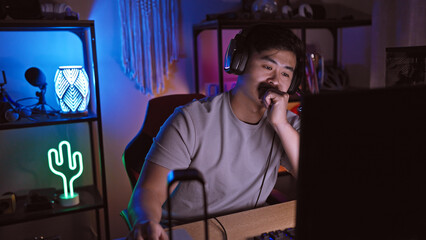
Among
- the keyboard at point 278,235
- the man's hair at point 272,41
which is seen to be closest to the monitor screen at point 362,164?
the keyboard at point 278,235

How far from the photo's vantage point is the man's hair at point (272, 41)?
129 centimetres

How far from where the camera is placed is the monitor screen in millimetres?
504

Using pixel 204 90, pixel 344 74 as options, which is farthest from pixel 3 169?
pixel 344 74

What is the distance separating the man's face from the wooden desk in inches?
15.4

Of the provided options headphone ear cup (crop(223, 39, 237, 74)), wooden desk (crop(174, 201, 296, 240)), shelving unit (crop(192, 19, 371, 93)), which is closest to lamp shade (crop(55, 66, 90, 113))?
shelving unit (crop(192, 19, 371, 93))

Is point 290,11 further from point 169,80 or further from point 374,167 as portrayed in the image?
point 374,167

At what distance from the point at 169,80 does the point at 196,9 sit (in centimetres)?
51

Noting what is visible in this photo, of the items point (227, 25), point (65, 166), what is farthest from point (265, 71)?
point (65, 166)

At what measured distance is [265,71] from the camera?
129 cm

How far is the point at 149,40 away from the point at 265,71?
1.23 meters

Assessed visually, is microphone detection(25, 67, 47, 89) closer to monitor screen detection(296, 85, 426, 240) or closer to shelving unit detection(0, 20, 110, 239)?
shelving unit detection(0, 20, 110, 239)

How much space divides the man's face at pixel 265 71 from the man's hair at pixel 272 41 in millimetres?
19

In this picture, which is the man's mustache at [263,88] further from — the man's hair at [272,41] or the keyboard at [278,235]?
the keyboard at [278,235]

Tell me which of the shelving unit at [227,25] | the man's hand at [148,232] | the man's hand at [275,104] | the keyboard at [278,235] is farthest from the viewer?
the shelving unit at [227,25]
